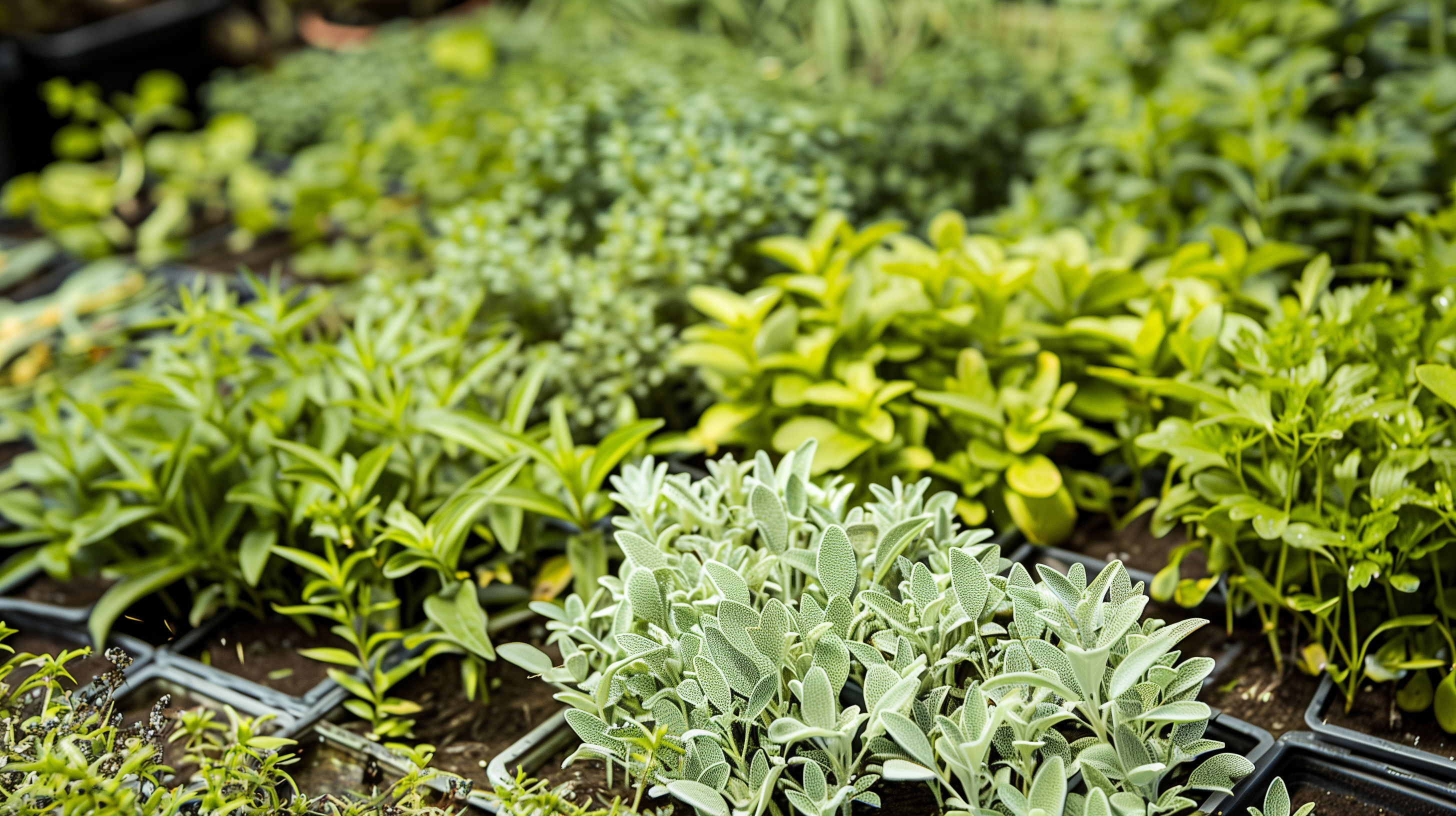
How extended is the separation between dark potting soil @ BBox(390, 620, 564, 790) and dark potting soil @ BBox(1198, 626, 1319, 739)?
888mm

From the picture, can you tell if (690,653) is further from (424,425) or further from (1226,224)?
(1226,224)

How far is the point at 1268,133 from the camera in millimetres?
2057

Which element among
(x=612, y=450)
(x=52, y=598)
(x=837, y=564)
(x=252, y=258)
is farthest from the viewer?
(x=252, y=258)

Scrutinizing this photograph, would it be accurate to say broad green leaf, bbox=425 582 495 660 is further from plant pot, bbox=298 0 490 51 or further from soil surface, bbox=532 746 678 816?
plant pot, bbox=298 0 490 51

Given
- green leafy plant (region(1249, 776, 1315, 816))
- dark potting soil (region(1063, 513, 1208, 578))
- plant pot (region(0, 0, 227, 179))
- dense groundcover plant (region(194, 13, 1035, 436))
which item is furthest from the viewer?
plant pot (region(0, 0, 227, 179))

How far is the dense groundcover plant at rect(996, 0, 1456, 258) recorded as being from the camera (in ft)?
6.55

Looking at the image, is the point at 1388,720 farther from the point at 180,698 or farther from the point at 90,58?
the point at 90,58

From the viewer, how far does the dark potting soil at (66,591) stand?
1737mm

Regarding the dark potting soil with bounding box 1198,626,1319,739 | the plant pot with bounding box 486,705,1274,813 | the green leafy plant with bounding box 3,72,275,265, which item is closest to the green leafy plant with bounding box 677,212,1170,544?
the dark potting soil with bounding box 1198,626,1319,739

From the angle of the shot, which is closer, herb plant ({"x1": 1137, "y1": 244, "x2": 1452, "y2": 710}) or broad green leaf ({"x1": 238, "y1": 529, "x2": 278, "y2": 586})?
herb plant ({"x1": 1137, "y1": 244, "x2": 1452, "y2": 710})

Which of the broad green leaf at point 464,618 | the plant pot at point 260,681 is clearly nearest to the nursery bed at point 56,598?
the plant pot at point 260,681

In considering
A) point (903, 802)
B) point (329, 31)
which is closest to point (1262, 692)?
point (903, 802)

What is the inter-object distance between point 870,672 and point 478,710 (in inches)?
25.2

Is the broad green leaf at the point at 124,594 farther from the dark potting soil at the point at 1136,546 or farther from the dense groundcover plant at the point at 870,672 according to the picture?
the dark potting soil at the point at 1136,546
